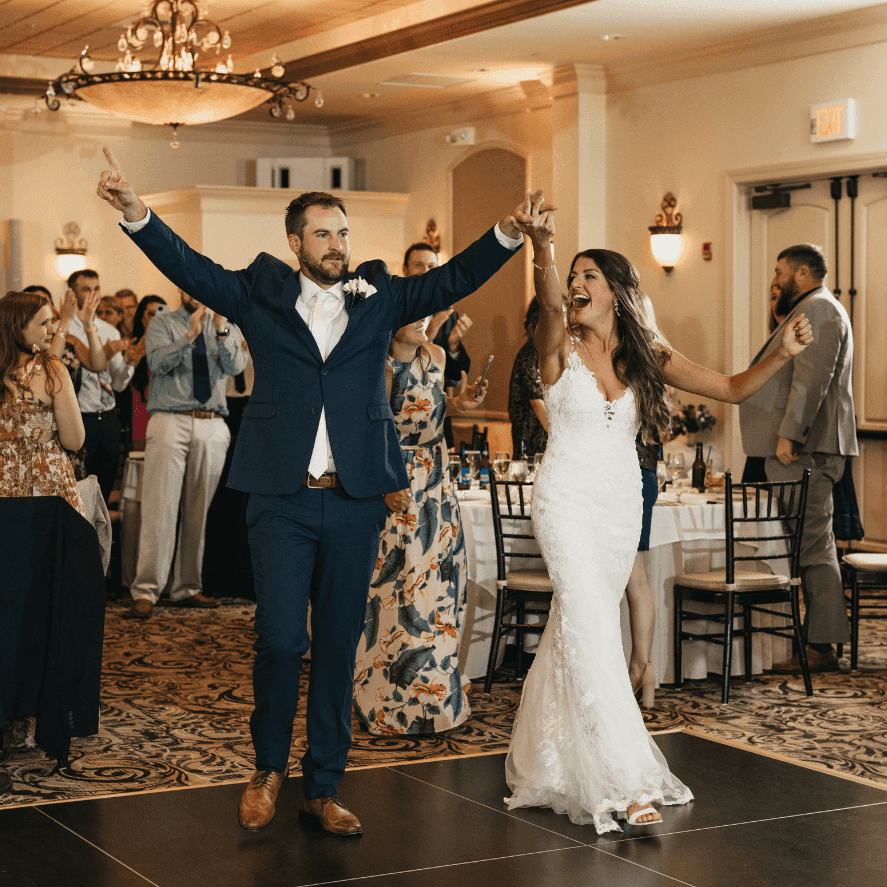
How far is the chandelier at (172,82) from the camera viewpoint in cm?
794

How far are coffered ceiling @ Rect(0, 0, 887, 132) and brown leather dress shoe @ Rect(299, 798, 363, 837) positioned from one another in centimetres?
574

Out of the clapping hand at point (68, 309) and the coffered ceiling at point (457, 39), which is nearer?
the clapping hand at point (68, 309)

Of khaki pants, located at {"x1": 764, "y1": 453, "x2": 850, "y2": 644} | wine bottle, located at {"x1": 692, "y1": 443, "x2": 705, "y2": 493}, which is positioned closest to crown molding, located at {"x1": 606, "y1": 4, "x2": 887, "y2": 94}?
khaki pants, located at {"x1": 764, "y1": 453, "x2": 850, "y2": 644}

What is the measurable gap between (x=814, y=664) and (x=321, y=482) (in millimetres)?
3473

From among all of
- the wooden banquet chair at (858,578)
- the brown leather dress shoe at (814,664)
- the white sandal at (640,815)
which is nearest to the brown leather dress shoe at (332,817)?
the white sandal at (640,815)

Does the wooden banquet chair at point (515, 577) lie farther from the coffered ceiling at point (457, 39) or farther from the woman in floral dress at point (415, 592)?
the coffered ceiling at point (457, 39)

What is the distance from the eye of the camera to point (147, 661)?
20.9 feet

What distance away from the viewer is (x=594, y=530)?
4.11 meters

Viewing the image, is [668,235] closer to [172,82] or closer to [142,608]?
[172,82]

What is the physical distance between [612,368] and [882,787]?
1596 mm

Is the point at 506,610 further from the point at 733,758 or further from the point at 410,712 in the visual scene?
the point at 733,758

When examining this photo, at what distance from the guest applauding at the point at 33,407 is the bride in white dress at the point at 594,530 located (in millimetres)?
2177

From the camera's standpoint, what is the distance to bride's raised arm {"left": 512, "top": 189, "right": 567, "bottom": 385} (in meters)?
3.40

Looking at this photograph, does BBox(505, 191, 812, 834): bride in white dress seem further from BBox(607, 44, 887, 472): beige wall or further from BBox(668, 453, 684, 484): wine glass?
BBox(607, 44, 887, 472): beige wall
